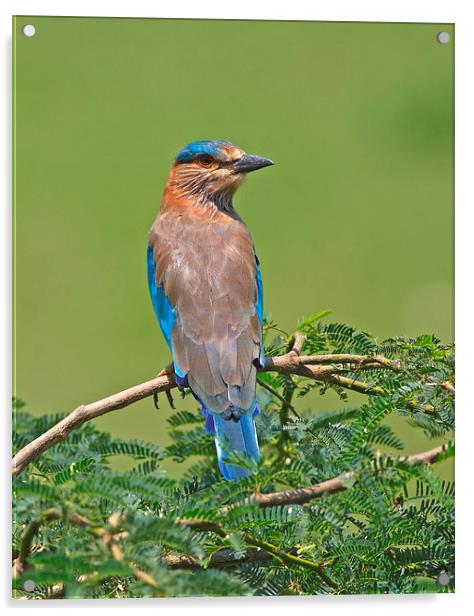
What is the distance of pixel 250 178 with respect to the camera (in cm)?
427

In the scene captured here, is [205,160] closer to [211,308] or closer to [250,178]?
[250,178]

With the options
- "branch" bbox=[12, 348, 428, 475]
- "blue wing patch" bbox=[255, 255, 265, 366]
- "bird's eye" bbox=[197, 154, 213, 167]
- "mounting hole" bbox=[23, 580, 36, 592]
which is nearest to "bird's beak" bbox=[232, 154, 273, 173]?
"bird's eye" bbox=[197, 154, 213, 167]

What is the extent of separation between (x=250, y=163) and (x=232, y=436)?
124cm

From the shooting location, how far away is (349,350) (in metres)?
3.61

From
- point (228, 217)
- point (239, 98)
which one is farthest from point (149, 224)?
point (239, 98)

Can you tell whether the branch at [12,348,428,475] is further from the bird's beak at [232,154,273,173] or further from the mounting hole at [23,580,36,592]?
the bird's beak at [232,154,273,173]

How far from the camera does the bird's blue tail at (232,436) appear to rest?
333 centimetres

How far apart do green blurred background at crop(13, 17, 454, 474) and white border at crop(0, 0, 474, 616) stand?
1.5 inches

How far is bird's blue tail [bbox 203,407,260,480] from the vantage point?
3.33m

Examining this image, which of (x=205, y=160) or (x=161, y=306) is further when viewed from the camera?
(x=205, y=160)

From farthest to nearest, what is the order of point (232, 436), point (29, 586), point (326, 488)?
point (232, 436), point (29, 586), point (326, 488)

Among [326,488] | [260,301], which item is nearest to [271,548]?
[326,488]

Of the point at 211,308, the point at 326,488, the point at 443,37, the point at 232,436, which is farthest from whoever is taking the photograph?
the point at 443,37
